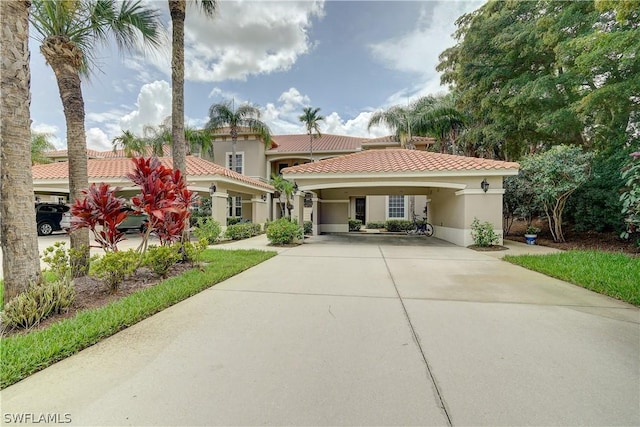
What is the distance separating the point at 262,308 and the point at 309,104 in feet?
66.2

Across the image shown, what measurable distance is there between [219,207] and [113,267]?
913 cm

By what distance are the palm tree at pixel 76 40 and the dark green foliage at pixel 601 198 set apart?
1540 cm

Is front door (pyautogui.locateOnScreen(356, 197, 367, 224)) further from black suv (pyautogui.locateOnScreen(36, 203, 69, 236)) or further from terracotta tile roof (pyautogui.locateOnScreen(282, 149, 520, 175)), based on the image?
black suv (pyautogui.locateOnScreen(36, 203, 69, 236))

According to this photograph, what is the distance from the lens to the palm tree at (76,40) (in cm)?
511

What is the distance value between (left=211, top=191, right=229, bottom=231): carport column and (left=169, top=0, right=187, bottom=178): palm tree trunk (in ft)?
20.2

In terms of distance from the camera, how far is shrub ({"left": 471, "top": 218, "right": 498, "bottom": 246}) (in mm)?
10875

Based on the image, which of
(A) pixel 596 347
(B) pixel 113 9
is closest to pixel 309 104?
(B) pixel 113 9

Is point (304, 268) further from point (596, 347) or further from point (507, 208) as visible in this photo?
point (507, 208)

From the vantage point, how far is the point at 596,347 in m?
3.10

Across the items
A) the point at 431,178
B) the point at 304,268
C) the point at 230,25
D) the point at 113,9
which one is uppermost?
the point at 230,25

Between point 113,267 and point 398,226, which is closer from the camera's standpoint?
point 113,267

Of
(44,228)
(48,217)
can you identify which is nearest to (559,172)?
(48,217)

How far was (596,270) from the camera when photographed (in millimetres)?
6199

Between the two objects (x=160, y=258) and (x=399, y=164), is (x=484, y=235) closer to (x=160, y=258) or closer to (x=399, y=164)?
(x=399, y=164)
